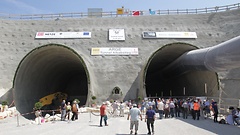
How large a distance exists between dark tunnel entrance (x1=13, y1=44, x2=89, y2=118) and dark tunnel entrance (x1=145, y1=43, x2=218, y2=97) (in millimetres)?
9224

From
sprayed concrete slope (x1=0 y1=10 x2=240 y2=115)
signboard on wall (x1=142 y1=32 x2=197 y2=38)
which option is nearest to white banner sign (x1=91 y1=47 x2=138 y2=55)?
sprayed concrete slope (x1=0 y1=10 x2=240 y2=115)

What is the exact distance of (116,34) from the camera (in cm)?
2691

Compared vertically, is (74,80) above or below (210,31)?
below

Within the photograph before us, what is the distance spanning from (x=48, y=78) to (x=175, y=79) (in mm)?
16624

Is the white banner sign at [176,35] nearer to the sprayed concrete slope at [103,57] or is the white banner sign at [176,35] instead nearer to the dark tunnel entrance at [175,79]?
the sprayed concrete slope at [103,57]

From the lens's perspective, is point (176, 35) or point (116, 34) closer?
point (176, 35)

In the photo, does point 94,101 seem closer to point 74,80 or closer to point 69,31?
point 69,31

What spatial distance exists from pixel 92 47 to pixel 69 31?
378 cm

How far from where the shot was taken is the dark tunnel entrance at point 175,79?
22.4m

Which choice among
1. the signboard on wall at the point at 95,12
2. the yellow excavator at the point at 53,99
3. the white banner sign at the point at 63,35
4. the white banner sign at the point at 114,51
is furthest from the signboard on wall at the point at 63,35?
the yellow excavator at the point at 53,99

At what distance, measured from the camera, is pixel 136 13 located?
30.8 meters

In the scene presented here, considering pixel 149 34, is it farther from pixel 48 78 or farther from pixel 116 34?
pixel 48 78

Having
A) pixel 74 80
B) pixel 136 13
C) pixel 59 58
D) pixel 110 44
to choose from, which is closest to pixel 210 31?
pixel 136 13

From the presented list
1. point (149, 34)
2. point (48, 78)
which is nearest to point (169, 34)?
point (149, 34)
